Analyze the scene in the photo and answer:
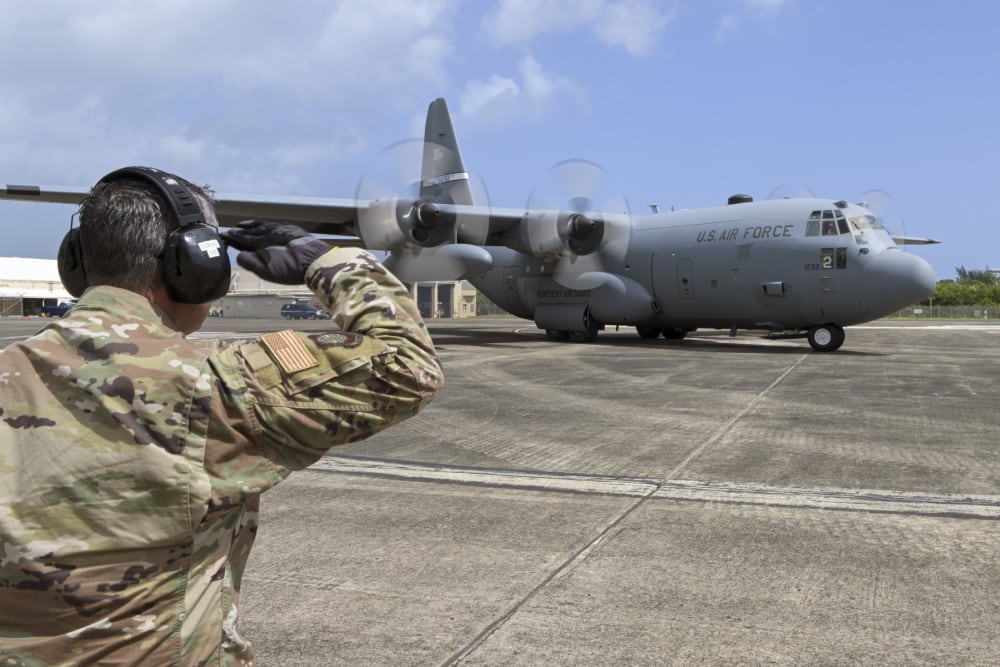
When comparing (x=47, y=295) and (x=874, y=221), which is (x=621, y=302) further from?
(x=47, y=295)

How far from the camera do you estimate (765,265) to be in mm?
18406

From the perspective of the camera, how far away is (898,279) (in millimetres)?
16672

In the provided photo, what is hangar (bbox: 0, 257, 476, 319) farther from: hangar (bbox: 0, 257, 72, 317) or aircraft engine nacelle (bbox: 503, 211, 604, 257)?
aircraft engine nacelle (bbox: 503, 211, 604, 257)

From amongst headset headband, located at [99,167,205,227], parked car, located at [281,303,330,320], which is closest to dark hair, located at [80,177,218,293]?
headset headband, located at [99,167,205,227]

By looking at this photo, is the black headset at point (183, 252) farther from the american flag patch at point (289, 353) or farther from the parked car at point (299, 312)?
the parked car at point (299, 312)

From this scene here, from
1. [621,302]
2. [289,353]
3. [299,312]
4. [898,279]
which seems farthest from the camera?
[299,312]

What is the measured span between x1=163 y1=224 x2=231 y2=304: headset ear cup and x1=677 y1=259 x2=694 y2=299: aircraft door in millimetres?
19388

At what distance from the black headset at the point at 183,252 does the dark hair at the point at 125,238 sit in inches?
0.9

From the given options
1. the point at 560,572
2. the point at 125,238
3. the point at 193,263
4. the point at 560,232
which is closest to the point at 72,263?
the point at 125,238

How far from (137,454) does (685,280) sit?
19.8 m

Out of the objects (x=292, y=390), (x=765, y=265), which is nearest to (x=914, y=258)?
(x=765, y=265)

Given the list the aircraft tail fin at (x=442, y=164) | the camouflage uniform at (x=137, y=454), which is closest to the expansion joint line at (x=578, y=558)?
the camouflage uniform at (x=137, y=454)

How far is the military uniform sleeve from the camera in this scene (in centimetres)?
140

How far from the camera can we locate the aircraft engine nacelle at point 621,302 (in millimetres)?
21500
